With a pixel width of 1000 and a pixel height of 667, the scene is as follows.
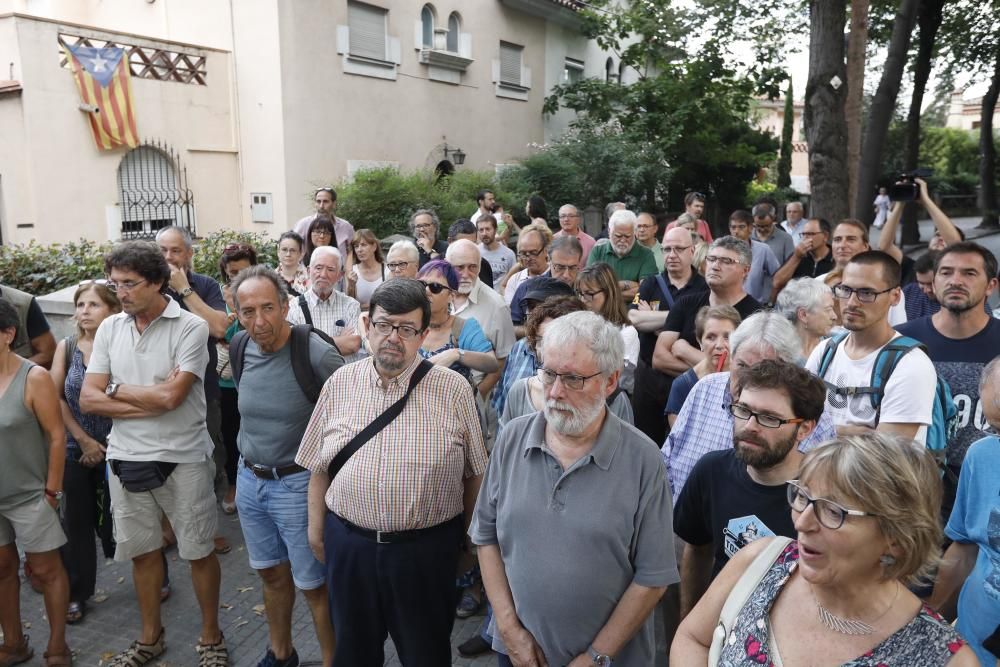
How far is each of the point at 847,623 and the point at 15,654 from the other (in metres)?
4.10

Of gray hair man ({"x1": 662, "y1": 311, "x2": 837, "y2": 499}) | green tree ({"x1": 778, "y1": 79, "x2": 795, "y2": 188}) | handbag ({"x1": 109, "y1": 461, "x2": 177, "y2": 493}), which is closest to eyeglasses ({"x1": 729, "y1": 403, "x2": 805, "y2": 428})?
gray hair man ({"x1": 662, "y1": 311, "x2": 837, "y2": 499})

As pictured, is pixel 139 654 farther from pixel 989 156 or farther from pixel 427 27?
pixel 989 156

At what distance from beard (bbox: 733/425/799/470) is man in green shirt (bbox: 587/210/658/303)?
3.94 metres

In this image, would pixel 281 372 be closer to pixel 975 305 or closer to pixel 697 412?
pixel 697 412

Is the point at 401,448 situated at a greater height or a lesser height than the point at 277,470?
greater

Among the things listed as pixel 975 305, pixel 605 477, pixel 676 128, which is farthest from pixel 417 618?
pixel 676 128

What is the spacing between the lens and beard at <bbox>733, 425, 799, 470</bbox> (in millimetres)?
2467

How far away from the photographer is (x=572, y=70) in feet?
73.9

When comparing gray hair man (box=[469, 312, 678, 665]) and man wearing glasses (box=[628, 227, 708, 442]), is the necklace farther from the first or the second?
man wearing glasses (box=[628, 227, 708, 442])

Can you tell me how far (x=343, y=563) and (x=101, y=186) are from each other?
40.2 ft

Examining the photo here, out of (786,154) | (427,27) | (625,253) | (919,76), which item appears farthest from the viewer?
(786,154)

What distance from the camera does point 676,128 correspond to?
18766 millimetres

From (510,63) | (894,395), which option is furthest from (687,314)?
(510,63)

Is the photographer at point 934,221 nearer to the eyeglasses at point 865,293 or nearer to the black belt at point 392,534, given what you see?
the eyeglasses at point 865,293
